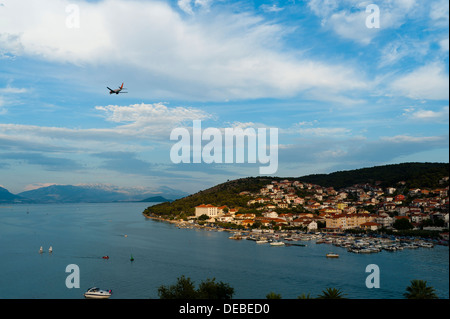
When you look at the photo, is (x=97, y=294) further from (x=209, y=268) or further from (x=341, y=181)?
(x=341, y=181)

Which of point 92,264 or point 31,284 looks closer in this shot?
point 31,284

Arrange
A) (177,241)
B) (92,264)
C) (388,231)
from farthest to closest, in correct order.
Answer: (388,231) → (177,241) → (92,264)

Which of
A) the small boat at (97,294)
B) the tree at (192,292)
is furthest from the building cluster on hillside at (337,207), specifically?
the tree at (192,292)

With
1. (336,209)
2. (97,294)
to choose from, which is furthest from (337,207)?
(97,294)

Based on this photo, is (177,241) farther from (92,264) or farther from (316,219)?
(316,219)
